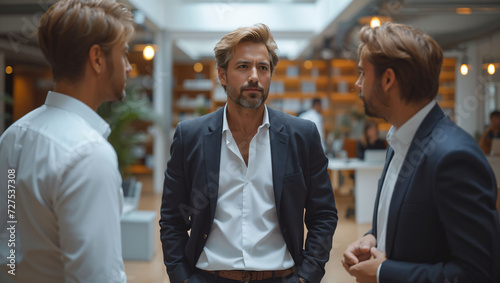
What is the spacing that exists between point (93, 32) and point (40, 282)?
27.1 inches

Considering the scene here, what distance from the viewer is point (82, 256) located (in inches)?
39.7

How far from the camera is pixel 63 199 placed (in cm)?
101

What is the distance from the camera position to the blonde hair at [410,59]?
3.99ft

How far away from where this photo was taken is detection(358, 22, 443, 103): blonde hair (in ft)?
3.99

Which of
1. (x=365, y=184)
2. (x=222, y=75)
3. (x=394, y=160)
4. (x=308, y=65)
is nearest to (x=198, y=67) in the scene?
(x=308, y=65)

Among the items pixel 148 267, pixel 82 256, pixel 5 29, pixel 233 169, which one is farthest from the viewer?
pixel 5 29

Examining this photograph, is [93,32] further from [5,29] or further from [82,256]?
[5,29]

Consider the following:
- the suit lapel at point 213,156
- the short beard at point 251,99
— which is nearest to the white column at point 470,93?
the short beard at point 251,99

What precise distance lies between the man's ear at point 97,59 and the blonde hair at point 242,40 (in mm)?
707

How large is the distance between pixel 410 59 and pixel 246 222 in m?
0.86

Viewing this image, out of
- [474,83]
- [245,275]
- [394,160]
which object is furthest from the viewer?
[474,83]

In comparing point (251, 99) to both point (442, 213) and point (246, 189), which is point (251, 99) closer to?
point (246, 189)

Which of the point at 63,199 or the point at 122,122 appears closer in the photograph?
the point at 63,199

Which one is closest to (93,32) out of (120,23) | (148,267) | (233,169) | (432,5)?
(120,23)
